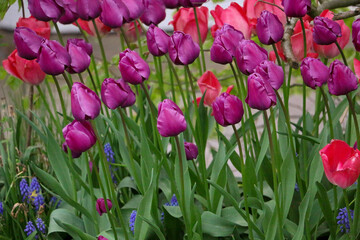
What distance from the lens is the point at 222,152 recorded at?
1015 mm

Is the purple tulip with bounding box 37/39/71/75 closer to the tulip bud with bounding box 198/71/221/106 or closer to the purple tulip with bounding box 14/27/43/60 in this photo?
the purple tulip with bounding box 14/27/43/60

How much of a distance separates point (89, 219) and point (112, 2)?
373 mm

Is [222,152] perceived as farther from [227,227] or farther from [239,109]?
[239,109]

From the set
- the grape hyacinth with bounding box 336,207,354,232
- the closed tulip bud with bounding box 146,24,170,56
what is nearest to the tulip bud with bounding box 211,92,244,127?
the closed tulip bud with bounding box 146,24,170,56

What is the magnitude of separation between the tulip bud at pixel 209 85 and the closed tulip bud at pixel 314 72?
35cm

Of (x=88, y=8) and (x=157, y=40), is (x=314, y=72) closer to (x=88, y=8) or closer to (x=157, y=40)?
(x=157, y=40)

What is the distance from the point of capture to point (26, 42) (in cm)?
81

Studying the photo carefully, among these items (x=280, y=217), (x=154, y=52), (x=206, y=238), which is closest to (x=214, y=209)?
(x=206, y=238)

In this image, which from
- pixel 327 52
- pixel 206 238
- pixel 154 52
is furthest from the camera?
pixel 327 52

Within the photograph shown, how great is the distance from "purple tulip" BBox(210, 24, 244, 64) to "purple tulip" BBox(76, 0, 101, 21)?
200mm

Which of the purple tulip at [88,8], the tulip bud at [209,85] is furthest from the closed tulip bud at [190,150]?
the purple tulip at [88,8]

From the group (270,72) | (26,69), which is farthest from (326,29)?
(26,69)

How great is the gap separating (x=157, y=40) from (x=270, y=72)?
8.0 inches

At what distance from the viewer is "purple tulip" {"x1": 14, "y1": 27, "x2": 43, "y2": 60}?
81 centimetres
